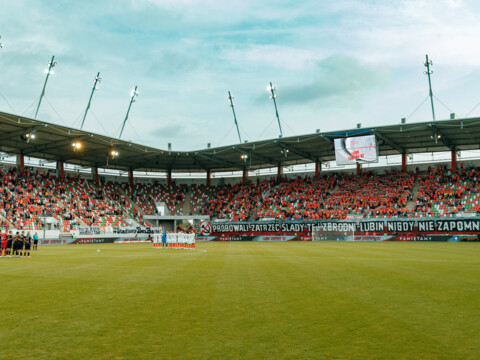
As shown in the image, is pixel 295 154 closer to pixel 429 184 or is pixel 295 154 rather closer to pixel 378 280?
pixel 429 184

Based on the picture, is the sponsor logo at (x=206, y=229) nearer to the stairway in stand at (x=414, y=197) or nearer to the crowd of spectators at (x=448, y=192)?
the stairway in stand at (x=414, y=197)

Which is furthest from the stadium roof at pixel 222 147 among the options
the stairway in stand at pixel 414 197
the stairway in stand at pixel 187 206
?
the stairway in stand at pixel 187 206

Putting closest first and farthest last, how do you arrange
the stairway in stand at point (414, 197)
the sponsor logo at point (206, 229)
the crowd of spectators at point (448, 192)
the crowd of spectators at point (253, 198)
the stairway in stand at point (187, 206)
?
the crowd of spectators at point (448, 192) → the crowd of spectators at point (253, 198) → the stairway in stand at point (414, 197) → the sponsor logo at point (206, 229) → the stairway in stand at point (187, 206)

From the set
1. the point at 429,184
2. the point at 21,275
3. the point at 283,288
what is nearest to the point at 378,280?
the point at 283,288

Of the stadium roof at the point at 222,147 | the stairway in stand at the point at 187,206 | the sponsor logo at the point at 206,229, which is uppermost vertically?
the stadium roof at the point at 222,147

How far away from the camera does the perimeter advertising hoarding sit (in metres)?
49.1

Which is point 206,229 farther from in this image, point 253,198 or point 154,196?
point 154,196

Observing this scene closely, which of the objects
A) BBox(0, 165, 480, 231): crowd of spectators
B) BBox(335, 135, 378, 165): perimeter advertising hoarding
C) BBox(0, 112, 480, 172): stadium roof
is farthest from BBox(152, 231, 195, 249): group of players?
BBox(335, 135, 378, 165): perimeter advertising hoarding

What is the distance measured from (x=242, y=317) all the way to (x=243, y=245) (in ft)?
109

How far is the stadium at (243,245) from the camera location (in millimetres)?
6684

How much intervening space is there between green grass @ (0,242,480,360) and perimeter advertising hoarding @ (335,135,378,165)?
36.7 metres

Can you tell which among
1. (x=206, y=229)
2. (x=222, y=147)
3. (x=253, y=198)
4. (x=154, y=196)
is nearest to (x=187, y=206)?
(x=154, y=196)

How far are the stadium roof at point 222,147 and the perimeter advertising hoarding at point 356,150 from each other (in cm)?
145

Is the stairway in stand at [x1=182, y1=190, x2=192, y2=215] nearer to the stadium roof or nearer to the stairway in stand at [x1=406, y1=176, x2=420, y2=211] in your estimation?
the stadium roof
